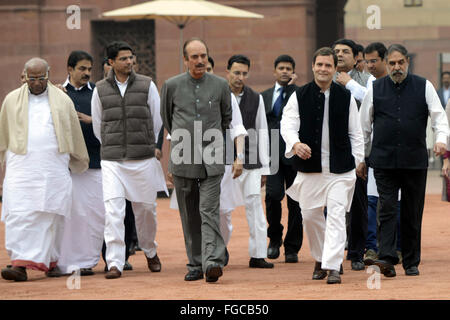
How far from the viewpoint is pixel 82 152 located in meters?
10.6

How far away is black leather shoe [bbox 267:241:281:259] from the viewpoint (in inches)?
467

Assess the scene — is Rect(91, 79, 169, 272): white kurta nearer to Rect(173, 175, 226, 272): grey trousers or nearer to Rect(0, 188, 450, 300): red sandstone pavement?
Rect(0, 188, 450, 300): red sandstone pavement

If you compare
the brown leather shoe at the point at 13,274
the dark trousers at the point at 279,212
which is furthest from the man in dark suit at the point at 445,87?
the brown leather shoe at the point at 13,274

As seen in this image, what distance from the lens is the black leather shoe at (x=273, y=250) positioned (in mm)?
11867

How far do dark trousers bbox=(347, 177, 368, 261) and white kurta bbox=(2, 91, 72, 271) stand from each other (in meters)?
2.69

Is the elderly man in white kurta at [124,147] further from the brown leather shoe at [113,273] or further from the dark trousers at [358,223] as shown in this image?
the dark trousers at [358,223]

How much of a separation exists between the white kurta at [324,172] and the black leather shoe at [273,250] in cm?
224

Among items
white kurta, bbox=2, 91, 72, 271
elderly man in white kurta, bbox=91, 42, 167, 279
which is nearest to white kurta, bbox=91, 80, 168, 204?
elderly man in white kurta, bbox=91, 42, 167, 279

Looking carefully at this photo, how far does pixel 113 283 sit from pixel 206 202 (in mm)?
1040

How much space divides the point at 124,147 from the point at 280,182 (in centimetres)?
203

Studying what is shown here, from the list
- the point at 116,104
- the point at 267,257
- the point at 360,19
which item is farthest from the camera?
the point at 360,19

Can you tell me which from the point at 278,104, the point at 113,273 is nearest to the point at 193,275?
the point at 113,273

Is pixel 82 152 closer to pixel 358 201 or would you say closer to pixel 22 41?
pixel 358 201

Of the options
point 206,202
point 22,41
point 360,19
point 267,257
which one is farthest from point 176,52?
point 360,19
